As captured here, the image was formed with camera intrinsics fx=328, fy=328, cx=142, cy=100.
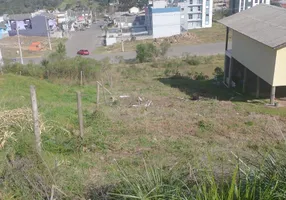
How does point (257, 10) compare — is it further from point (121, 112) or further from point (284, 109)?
point (121, 112)

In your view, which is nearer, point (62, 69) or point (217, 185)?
point (217, 185)

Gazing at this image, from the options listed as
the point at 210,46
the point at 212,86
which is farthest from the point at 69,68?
the point at 210,46

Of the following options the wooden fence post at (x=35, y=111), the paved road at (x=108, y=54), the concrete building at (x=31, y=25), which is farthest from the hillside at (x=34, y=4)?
the wooden fence post at (x=35, y=111)

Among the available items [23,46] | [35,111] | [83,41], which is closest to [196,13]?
[83,41]

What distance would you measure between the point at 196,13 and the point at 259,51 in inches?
1862

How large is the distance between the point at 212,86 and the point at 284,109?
669cm

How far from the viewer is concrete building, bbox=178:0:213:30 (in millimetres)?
58562

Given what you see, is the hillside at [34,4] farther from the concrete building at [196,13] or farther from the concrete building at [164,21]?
the concrete building at [164,21]

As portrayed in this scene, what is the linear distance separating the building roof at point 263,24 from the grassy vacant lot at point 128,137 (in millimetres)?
2891

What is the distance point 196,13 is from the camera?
59938 mm

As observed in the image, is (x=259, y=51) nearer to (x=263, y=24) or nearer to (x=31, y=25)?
(x=263, y=24)

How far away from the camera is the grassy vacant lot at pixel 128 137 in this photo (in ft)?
17.0

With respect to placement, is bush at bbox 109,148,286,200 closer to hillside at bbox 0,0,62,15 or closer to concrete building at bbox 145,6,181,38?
concrete building at bbox 145,6,181,38

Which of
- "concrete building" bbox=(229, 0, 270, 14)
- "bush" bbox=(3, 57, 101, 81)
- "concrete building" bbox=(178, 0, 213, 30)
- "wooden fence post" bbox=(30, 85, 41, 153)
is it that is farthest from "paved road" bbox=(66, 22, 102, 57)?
"wooden fence post" bbox=(30, 85, 41, 153)
